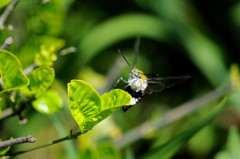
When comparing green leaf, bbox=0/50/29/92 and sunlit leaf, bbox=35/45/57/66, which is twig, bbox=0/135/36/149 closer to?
green leaf, bbox=0/50/29/92

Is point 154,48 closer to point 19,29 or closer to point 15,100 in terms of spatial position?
point 19,29

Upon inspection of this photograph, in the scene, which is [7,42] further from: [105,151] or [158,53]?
[158,53]

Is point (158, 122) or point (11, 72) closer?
point (11, 72)

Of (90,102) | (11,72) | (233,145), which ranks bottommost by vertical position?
(233,145)

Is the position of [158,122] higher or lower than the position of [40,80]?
higher

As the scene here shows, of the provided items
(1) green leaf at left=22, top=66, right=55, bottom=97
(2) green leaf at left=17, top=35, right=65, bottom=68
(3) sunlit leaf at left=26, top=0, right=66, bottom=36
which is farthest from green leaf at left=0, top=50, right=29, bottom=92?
(3) sunlit leaf at left=26, top=0, right=66, bottom=36

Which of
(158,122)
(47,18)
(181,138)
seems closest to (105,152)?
(181,138)

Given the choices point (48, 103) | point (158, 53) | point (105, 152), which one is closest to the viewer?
point (48, 103)

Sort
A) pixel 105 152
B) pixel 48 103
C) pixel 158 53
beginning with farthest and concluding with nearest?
pixel 158 53 → pixel 105 152 → pixel 48 103
